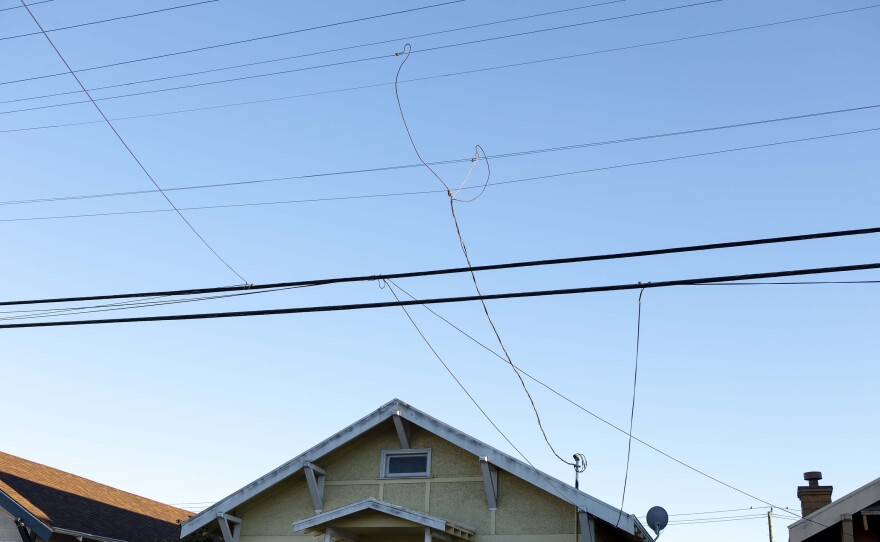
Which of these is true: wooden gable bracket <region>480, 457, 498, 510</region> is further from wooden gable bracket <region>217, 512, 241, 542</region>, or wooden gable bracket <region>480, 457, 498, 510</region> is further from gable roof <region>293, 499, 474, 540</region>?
wooden gable bracket <region>217, 512, 241, 542</region>

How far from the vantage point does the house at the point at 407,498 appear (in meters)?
15.9

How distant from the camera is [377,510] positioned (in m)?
16.0

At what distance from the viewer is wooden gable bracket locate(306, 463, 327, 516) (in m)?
17.7

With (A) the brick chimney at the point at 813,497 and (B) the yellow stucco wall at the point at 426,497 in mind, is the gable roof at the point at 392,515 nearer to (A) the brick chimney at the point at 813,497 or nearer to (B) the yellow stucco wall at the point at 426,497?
(B) the yellow stucco wall at the point at 426,497

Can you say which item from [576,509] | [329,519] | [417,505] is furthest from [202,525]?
[576,509]

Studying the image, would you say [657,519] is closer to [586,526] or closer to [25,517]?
[586,526]

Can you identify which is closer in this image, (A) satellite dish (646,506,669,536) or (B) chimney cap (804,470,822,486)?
(A) satellite dish (646,506,669,536)

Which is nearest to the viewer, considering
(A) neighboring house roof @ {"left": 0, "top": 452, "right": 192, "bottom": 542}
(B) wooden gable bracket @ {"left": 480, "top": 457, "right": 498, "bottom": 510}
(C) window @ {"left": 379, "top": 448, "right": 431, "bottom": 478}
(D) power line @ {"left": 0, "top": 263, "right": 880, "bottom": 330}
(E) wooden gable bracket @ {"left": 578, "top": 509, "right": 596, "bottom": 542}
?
(D) power line @ {"left": 0, "top": 263, "right": 880, "bottom": 330}

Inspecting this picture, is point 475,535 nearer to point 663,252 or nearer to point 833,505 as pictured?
point 833,505

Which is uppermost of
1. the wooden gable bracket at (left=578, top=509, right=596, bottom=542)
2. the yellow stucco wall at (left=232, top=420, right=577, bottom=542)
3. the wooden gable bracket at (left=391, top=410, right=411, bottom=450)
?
the wooden gable bracket at (left=391, top=410, right=411, bottom=450)

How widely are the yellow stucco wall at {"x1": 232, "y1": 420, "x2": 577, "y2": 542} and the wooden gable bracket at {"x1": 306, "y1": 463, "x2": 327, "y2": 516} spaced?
0.46ft

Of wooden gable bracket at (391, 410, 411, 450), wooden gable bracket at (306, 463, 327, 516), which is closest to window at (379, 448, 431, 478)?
wooden gable bracket at (391, 410, 411, 450)

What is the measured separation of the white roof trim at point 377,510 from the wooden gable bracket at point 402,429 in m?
1.51

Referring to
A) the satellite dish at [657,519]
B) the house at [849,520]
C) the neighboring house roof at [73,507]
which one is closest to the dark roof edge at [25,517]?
the neighboring house roof at [73,507]
